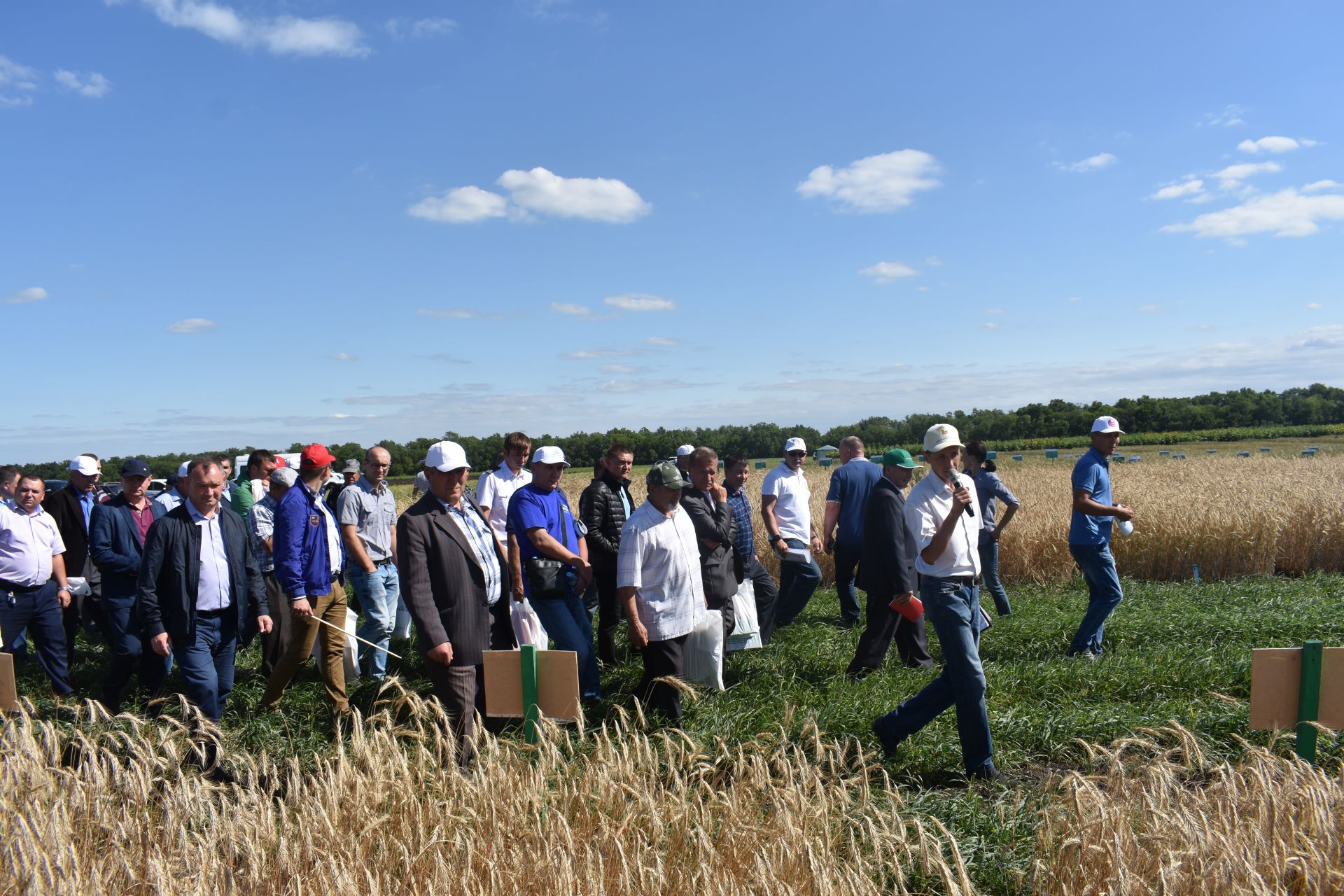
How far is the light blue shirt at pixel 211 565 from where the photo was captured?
222 inches

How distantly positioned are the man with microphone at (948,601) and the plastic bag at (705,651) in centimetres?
105

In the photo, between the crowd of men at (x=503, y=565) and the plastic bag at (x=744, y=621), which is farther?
the plastic bag at (x=744, y=621)

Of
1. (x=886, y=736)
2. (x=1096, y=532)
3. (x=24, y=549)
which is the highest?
(x=24, y=549)

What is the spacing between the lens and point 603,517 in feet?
25.4

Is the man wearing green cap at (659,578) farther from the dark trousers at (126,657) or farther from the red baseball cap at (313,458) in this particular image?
the dark trousers at (126,657)

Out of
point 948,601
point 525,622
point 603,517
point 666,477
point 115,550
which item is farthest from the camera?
point 603,517

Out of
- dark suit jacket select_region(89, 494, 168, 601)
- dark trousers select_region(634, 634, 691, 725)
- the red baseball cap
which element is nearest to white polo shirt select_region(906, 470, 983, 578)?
dark trousers select_region(634, 634, 691, 725)

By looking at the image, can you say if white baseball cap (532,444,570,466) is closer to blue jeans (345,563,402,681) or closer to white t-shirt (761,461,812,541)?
blue jeans (345,563,402,681)

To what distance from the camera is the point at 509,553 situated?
6.68 metres

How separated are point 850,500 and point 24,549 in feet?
23.7

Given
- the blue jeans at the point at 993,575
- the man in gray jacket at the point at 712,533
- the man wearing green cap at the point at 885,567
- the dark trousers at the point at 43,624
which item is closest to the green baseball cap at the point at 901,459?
the man wearing green cap at the point at 885,567

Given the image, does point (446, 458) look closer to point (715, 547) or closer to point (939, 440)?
point (715, 547)

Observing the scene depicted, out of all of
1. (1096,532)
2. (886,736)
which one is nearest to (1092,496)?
(1096,532)

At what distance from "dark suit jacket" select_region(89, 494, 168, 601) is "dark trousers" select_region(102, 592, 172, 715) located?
4.3 inches
